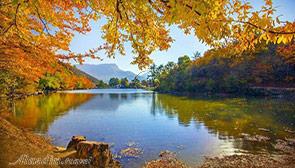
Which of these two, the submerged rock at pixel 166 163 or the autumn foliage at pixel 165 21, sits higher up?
the autumn foliage at pixel 165 21

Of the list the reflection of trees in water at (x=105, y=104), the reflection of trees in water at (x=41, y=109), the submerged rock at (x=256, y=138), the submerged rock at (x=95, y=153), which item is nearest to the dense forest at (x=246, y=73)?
the reflection of trees in water at (x=105, y=104)

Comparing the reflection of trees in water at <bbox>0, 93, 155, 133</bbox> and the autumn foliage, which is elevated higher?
the autumn foliage

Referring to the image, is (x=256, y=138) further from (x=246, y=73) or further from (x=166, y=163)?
(x=246, y=73)

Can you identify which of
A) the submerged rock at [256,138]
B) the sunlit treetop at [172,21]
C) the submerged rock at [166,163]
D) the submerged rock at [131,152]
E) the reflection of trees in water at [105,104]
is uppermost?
the sunlit treetop at [172,21]

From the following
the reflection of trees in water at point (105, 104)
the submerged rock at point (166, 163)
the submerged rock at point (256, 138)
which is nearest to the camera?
the submerged rock at point (166, 163)

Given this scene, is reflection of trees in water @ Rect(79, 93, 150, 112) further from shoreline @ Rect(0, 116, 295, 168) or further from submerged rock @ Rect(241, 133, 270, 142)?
shoreline @ Rect(0, 116, 295, 168)

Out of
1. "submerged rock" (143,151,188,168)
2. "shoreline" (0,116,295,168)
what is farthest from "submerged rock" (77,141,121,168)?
"submerged rock" (143,151,188,168)

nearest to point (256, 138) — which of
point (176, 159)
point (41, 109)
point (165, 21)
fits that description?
point (176, 159)

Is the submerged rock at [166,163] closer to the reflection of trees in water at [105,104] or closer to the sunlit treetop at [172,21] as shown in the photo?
the sunlit treetop at [172,21]

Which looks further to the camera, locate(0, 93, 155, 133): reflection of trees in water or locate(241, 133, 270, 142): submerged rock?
locate(0, 93, 155, 133): reflection of trees in water

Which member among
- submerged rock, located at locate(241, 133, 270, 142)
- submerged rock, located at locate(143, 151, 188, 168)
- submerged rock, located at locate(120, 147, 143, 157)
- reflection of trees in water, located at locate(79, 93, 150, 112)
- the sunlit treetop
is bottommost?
submerged rock, located at locate(143, 151, 188, 168)

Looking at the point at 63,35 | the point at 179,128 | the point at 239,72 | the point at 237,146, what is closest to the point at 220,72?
the point at 239,72

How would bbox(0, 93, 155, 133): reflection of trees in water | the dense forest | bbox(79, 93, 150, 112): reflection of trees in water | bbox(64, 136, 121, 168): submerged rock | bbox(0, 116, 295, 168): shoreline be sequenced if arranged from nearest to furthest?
bbox(0, 116, 295, 168): shoreline < bbox(64, 136, 121, 168): submerged rock < bbox(0, 93, 155, 133): reflection of trees in water < bbox(79, 93, 150, 112): reflection of trees in water < the dense forest

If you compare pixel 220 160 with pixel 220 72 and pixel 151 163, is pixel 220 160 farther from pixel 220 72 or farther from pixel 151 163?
pixel 220 72
